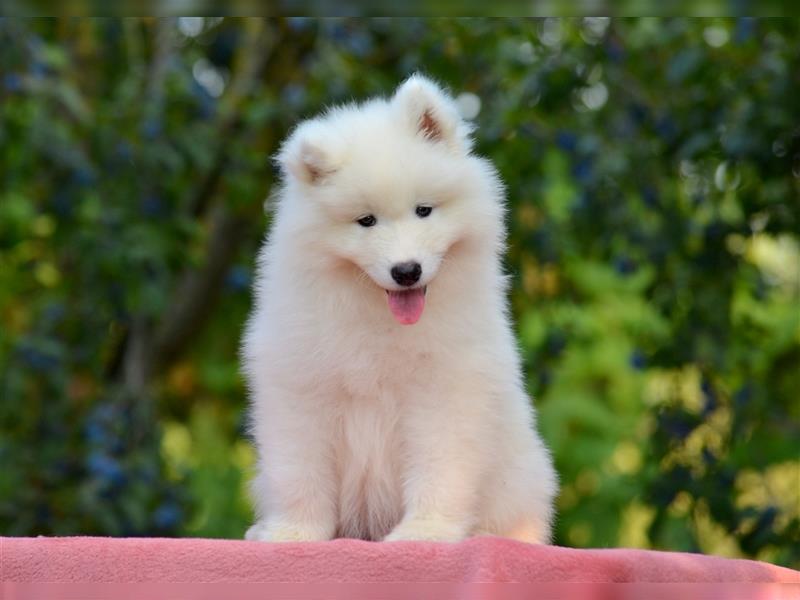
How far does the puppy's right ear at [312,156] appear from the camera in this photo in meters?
2.98

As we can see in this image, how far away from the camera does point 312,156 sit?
9.82ft

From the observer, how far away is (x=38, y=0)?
10.6 ft

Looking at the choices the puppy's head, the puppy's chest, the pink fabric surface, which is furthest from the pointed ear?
the pink fabric surface

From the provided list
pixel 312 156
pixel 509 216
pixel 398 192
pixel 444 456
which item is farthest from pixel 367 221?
pixel 509 216

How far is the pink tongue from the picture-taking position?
2.96 meters

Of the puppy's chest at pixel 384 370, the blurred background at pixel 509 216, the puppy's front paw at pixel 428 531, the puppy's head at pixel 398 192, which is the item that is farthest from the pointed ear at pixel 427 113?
the blurred background at pixel 509 216

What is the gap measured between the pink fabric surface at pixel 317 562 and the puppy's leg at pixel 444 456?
34 cm

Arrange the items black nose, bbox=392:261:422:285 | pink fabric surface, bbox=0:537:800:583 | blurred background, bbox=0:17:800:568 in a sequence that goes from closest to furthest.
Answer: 1. pink fabric surface, bbox=0:537:800:583
2. black nose, bbox=392:261:422:285
3. blurred background, bbox=0:17:800:568

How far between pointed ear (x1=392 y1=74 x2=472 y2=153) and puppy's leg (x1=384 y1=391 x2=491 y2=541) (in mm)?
621

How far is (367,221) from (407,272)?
176 millimetres

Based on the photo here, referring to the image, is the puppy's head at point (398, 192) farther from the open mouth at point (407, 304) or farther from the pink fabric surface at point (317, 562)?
the pink fabric surface at point (317, 562)

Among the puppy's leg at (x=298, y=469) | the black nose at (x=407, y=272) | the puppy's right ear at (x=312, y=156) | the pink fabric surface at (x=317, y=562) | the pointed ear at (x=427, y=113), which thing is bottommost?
the pink fabric surface at (x=317, y=562)

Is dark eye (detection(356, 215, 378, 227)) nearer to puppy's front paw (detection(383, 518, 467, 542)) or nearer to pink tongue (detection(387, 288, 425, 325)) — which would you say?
pink tongue (detection(387, 288, 425, 325))

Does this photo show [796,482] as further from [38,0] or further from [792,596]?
[38,0]
